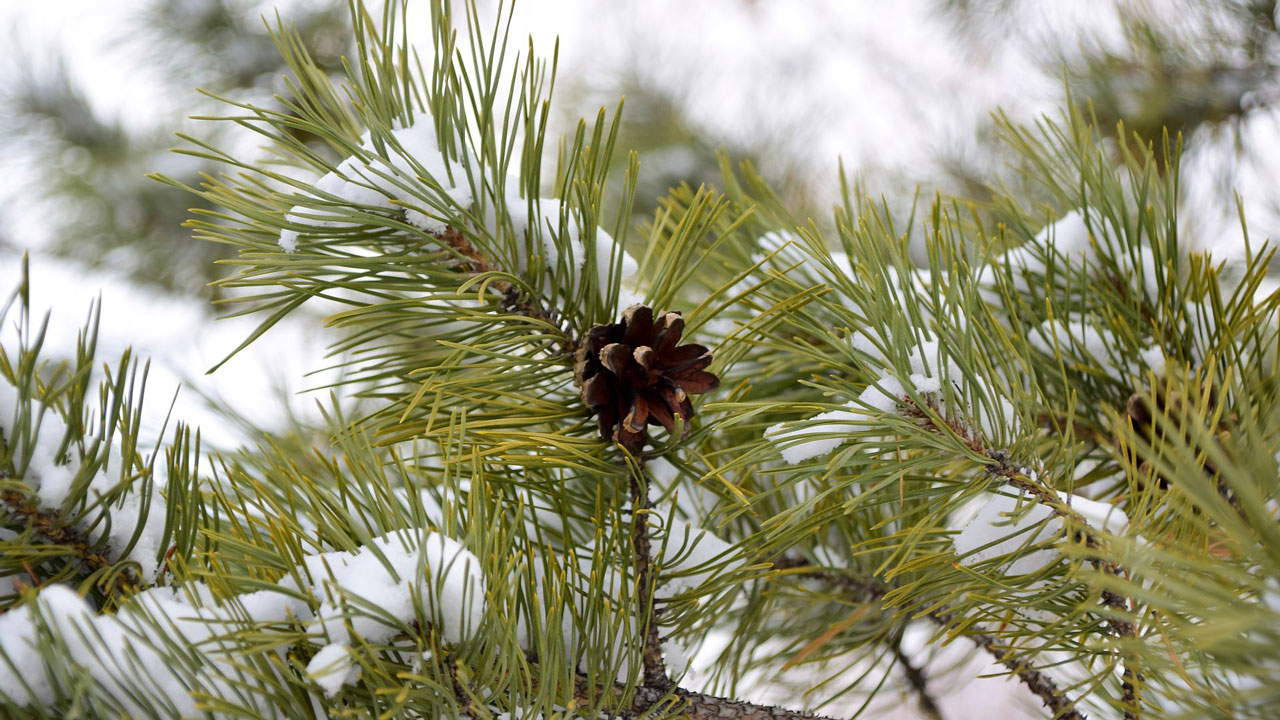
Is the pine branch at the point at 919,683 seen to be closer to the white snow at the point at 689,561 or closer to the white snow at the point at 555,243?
the white snow at the point at 689,561

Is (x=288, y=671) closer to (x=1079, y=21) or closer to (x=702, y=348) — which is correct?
(x=702, y=348)

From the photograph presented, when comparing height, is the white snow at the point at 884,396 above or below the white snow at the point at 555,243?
below

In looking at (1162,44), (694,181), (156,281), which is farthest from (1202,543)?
(156,281)

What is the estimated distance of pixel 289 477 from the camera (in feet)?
0.88

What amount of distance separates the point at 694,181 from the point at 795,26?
137 centimetres

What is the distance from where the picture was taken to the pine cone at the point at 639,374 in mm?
276

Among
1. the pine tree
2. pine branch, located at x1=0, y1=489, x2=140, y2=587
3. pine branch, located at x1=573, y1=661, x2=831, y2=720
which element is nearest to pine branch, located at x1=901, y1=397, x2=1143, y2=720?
the pine tree

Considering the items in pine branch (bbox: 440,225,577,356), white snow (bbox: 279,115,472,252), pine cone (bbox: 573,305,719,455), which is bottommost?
pine cone (bbox: 573,305,719,455)

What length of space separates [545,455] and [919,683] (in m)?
0.29

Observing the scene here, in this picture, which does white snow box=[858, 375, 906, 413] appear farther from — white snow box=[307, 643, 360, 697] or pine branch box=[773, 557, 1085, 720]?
white snow box=[307, 643, 360, 697]

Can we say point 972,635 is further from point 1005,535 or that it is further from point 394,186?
point 394,186

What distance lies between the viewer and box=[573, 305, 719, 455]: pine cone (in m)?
0.28

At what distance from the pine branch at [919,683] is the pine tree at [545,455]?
4.7 inches

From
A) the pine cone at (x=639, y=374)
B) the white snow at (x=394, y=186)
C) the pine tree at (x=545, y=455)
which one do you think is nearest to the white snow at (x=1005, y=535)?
the pine tree at (x=545, y=455)
